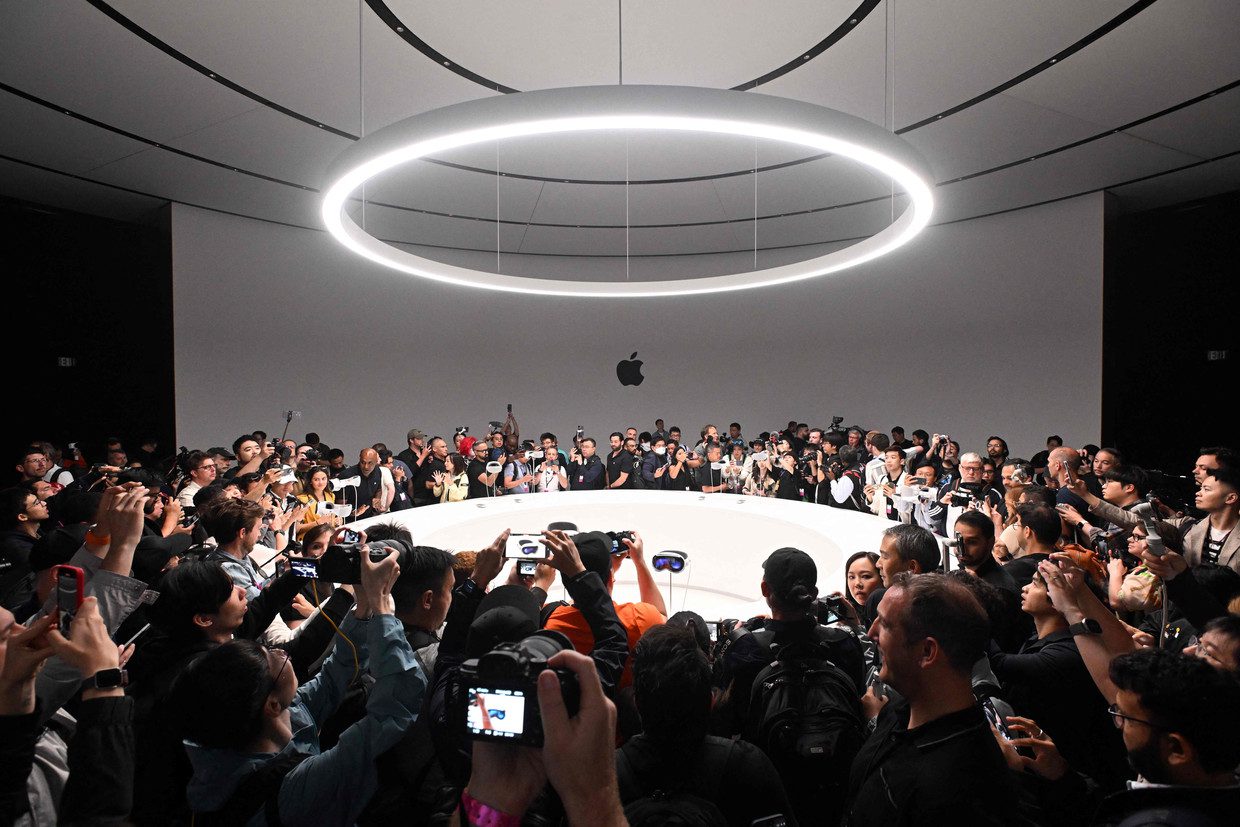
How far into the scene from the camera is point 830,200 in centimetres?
819

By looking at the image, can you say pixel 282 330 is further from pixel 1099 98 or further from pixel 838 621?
A: pixel 1099 98

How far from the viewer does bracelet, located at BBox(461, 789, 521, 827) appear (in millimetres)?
812

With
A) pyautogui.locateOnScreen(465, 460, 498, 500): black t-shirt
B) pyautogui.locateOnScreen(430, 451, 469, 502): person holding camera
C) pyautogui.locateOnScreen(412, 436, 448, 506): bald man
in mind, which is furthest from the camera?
pyautogui.locateOnScreen(465, 460, 498, 500): black t-shirt

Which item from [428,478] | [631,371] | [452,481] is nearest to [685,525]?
[452,481]

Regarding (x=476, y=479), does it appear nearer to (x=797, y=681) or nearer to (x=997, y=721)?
(x=797, y=681)

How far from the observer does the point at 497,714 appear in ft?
2.78

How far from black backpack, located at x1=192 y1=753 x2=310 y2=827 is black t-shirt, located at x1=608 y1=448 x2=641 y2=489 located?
7363 mm

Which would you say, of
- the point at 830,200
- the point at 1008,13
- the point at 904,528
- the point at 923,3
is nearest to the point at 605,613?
the point at 904,528

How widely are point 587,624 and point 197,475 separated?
3.68m

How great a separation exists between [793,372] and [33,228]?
33.7ft

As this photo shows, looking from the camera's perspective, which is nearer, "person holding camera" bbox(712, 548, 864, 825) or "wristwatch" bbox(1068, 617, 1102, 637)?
"person holding camera" bbox(712, 548, 864, 825)

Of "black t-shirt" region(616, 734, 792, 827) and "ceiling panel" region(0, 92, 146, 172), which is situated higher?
"ceiling panel" region(0, 92, 146, 172)

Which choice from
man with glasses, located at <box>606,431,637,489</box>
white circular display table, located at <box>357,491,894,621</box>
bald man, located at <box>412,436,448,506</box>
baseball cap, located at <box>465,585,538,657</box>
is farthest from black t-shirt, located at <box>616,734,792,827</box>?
man with glasses, located at <box>606,431,637,489</box>

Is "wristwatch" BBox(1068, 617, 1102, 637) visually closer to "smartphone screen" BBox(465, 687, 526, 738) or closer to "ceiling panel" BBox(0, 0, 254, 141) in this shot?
"smartphone screen" BBox(465, 687, 526, 738)
